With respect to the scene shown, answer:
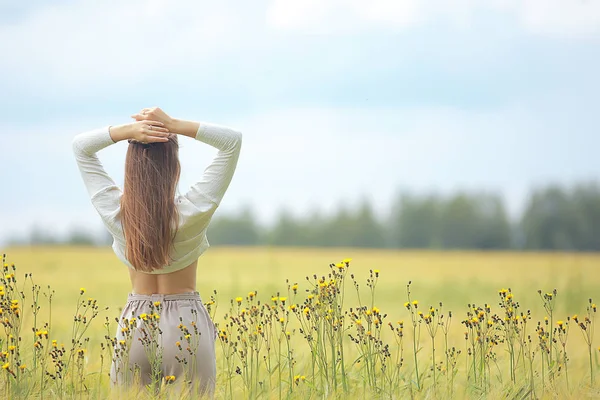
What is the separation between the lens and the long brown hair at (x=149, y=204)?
395 cm

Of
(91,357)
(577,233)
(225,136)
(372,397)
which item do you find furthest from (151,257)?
(577,233)

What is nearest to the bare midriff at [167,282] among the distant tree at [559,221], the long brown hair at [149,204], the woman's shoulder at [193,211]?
the long brown hair at [149,204]

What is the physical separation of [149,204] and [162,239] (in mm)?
231

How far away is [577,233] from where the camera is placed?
23391 millimetres

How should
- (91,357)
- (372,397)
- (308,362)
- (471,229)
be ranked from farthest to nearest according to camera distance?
(471,229) → (91,357) → (308,362) → (372,397)

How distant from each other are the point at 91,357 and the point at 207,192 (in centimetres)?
322

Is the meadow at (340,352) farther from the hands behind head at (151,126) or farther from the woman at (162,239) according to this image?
the hands behind head at (151,126)

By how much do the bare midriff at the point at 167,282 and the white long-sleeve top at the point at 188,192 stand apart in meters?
0.05

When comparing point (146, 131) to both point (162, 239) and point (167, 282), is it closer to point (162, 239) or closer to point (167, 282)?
point (162, 239)

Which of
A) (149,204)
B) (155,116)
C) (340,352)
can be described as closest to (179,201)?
(149,204)

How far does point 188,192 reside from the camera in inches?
160

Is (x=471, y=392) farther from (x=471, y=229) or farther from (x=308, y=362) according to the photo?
(x=471, y=229)

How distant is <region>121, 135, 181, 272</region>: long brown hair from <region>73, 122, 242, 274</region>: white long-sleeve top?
2.8 inches

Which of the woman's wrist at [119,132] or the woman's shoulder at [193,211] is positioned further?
the woman's wrist at [119,132]
